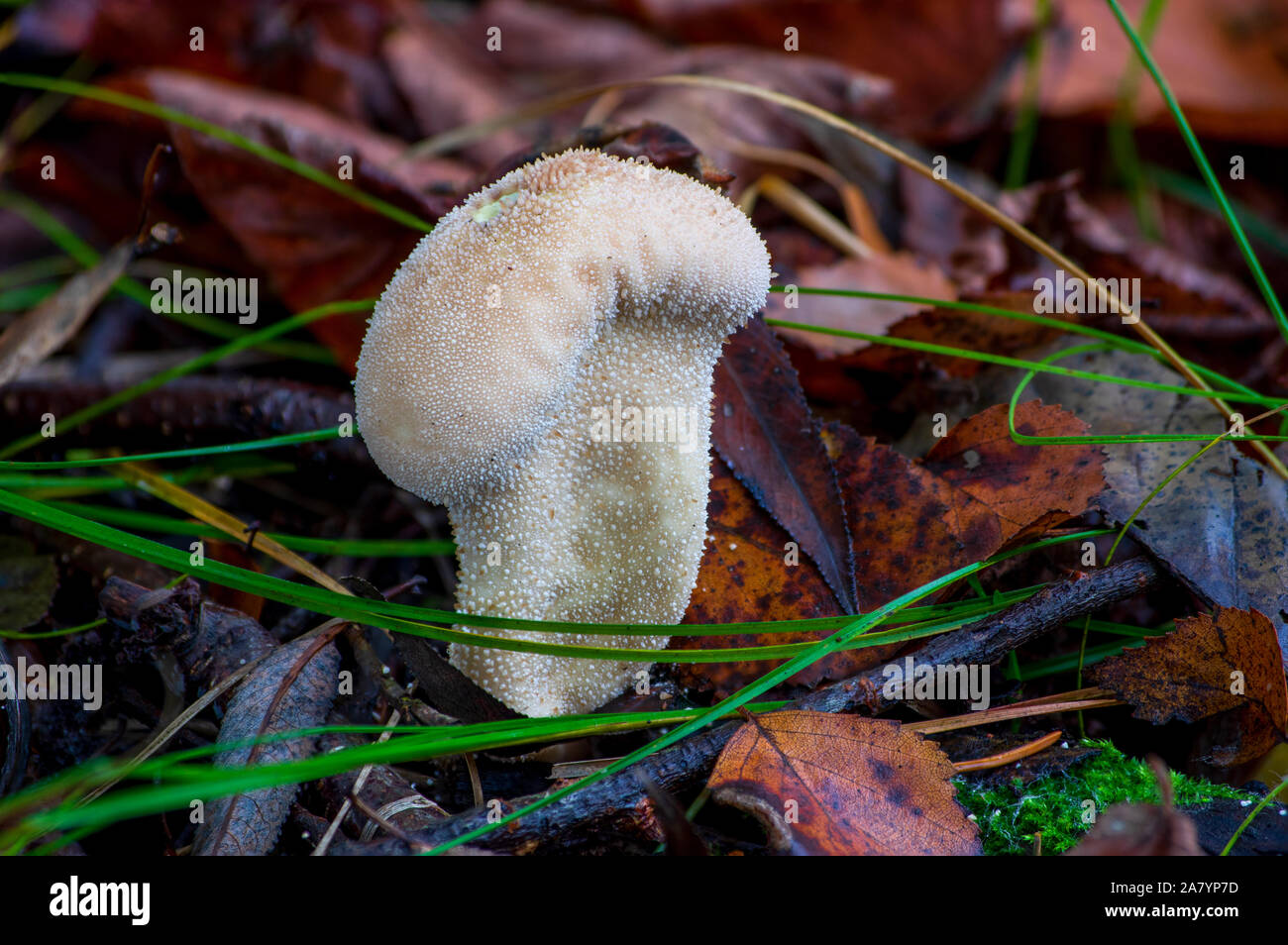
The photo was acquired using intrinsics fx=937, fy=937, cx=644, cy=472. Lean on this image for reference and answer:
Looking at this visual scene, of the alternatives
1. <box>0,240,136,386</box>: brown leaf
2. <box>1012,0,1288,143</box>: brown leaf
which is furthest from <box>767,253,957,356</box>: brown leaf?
<box>1012,0,1288,143</box>: brown leaf

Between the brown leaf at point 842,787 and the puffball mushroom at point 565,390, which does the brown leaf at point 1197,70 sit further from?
the brown leaf at point 842,787

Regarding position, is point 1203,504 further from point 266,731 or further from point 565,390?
point 266,731

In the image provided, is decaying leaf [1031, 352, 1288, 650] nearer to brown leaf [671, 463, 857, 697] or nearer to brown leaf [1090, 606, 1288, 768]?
brown leaf [1090, 606, 1288, 768]

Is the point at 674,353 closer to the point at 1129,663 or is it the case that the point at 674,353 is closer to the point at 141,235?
the point at 1129,663

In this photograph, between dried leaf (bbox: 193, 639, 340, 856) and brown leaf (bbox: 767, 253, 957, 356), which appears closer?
dried leaf (bbox: 193, 639, 340, 856)
